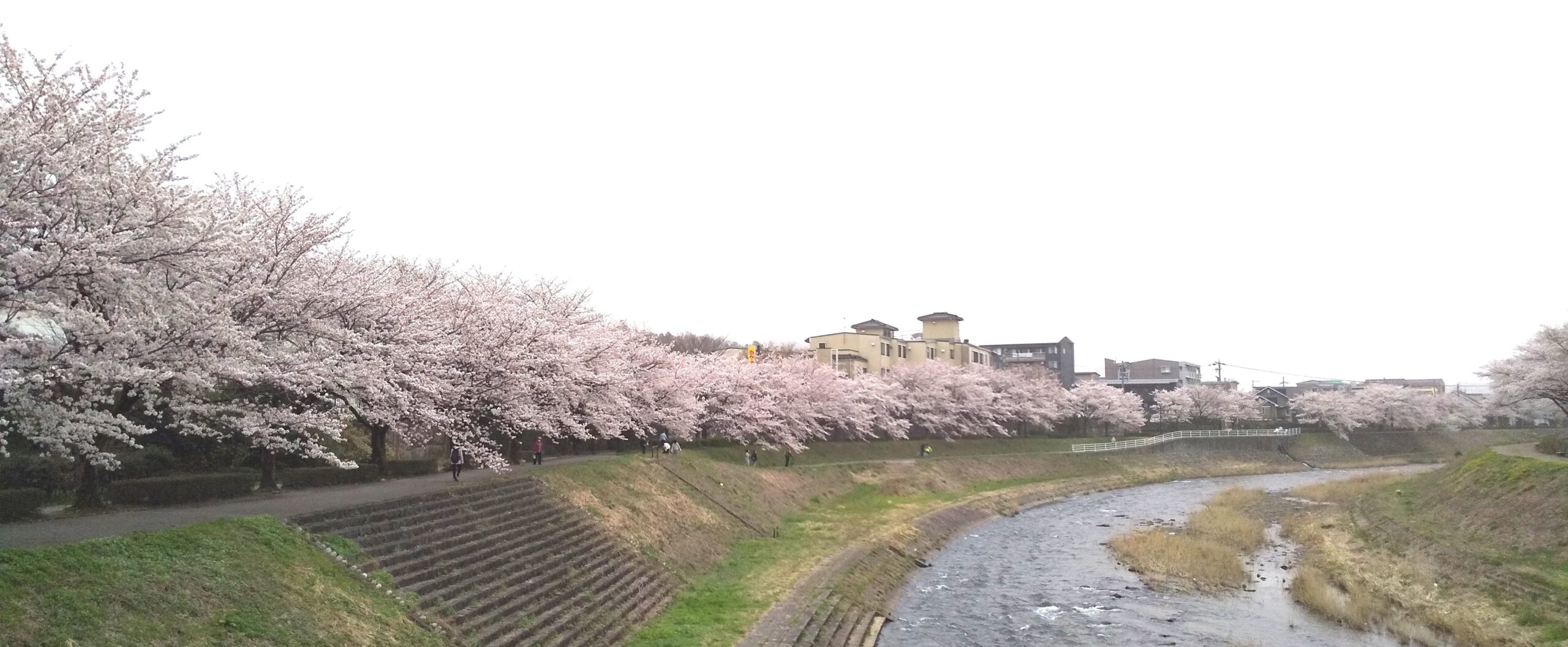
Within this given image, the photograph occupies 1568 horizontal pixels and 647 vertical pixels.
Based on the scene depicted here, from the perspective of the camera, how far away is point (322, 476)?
24391 millimetres

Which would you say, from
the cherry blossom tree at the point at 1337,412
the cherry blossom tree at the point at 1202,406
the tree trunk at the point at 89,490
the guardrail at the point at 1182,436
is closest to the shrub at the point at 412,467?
the tree trunk at the point at 89,490

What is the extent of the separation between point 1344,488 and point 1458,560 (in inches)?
1144

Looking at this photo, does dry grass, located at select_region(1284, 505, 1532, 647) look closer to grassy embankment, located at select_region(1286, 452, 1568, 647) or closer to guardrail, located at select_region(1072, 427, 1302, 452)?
grassy embankment, located at select_region(1286, 452, 1568, 647)

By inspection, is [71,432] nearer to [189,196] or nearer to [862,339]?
[189,196]

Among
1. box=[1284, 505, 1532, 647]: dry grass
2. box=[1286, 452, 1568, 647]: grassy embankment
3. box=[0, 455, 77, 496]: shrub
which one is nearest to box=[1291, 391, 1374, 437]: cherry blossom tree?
box=[1286, 452, 1568, 647]: grassy embankment

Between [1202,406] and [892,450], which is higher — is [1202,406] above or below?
above

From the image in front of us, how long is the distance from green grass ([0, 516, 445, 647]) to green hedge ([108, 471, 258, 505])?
15.9 feet

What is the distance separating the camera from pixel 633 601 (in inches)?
851

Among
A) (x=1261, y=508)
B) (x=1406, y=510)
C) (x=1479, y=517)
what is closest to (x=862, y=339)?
A: (x=1261, y=508)

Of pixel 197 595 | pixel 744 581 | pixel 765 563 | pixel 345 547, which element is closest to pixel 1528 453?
pixel 765 563

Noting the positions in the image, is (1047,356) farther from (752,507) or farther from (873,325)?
(752,507)

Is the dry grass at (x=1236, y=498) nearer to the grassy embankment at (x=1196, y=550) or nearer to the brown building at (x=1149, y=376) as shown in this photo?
the grassy embankment at (x=1196, y=550)

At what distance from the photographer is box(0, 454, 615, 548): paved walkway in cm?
1480

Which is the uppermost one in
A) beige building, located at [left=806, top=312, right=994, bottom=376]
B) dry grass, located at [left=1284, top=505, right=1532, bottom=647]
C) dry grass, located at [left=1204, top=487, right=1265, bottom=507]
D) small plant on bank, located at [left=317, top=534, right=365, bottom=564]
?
beige building, located at [left=806, top=312, right=994, bottom=376]
